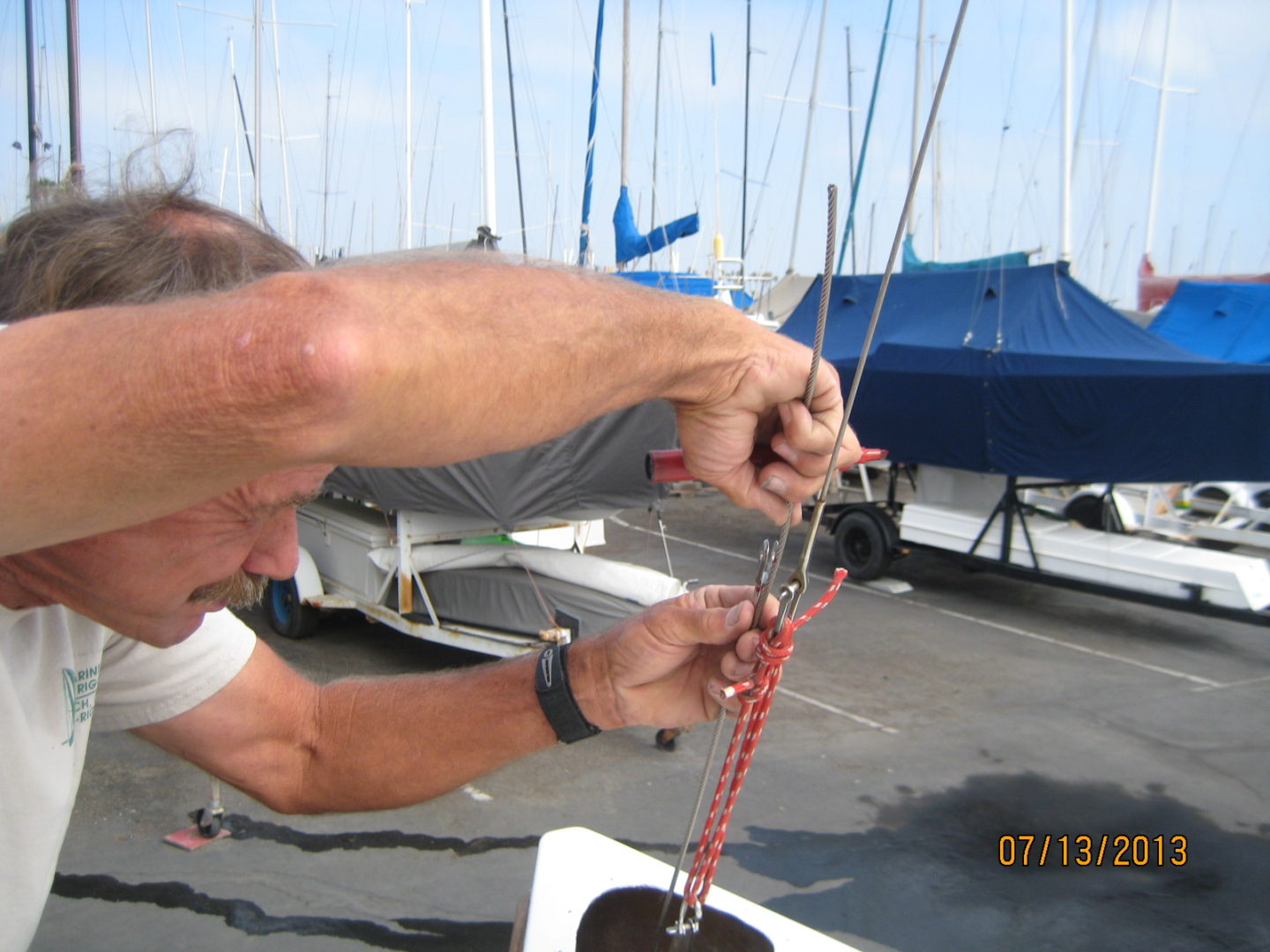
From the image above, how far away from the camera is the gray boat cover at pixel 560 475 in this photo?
5.95m

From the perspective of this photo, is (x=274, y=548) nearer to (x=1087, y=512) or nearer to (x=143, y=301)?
(x=143, y=301)

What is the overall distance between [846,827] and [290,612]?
449cm

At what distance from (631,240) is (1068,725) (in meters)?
6.50

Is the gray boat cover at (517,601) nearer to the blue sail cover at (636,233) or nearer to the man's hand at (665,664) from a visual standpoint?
the man's hand at (665,664)

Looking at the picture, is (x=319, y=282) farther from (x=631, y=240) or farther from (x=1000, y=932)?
(x=631, y=240)

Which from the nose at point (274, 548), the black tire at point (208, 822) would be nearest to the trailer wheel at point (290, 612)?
the black tire at point (208, 822)

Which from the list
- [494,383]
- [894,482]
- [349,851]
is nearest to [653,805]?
[349,851]

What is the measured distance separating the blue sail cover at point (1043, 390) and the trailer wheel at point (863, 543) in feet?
2.78

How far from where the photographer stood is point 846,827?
5.08 meters

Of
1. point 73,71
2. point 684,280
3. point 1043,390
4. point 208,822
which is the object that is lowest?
point 208,822

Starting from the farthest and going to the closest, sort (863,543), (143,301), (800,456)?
(863,543) → (800,456) → (143,301)
